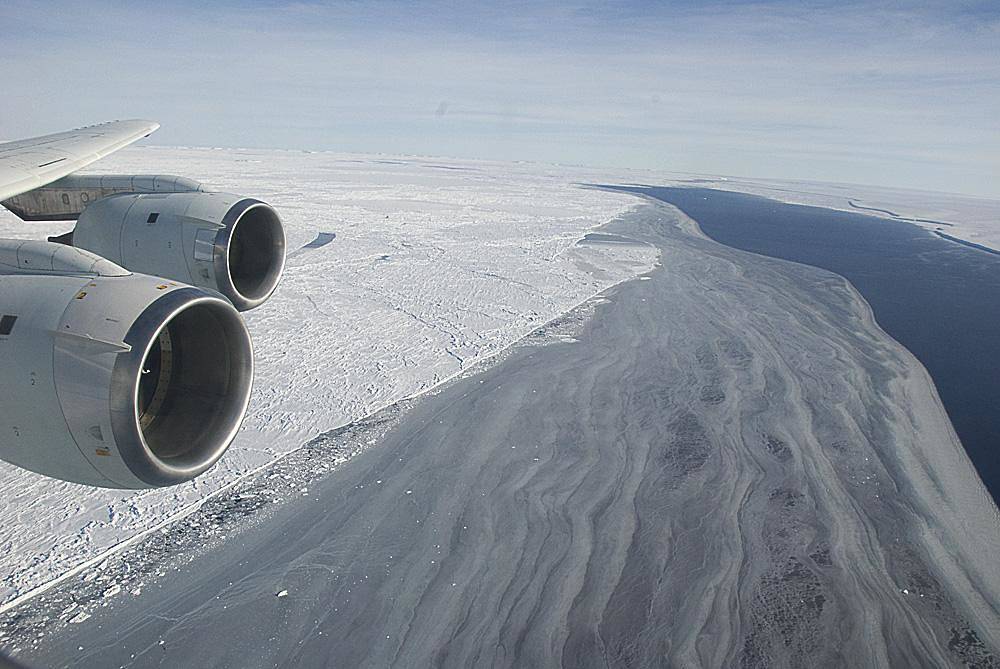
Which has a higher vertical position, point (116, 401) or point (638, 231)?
point (116, 401)

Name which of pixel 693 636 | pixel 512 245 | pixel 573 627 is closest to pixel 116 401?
pixel 573 627

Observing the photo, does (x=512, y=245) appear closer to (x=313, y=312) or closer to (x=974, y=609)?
(x=313, y=312)

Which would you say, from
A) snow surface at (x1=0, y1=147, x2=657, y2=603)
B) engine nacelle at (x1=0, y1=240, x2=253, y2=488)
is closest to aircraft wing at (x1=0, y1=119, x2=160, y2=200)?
engine nacelle at (x1=0, y1=240, x2=253, y2=488)

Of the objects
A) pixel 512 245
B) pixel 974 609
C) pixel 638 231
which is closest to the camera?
pixel 974 609

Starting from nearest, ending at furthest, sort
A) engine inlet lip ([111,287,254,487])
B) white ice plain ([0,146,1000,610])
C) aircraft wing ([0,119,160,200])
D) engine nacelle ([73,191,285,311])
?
engine inlet lip ([111,287,254,487]) < aircraft wing ([0,119,160,200]) < engine nacelle ([73,191,285,311]) < white ice plain ([0,146,1000,610])

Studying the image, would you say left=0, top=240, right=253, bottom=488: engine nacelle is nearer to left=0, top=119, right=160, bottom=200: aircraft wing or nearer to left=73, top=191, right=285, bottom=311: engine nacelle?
left=0, top=119, right=160, bottom=200: aircraft wing

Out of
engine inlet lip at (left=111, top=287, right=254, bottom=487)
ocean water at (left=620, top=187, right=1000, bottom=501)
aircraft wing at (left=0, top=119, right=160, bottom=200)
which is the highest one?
aircraft wing at (left=0, top=119, right=160, bottom=200)

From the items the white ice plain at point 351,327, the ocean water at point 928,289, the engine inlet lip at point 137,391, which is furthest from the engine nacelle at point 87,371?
the ocean water at point 928,289

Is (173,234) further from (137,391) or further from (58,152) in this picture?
(137,391)
